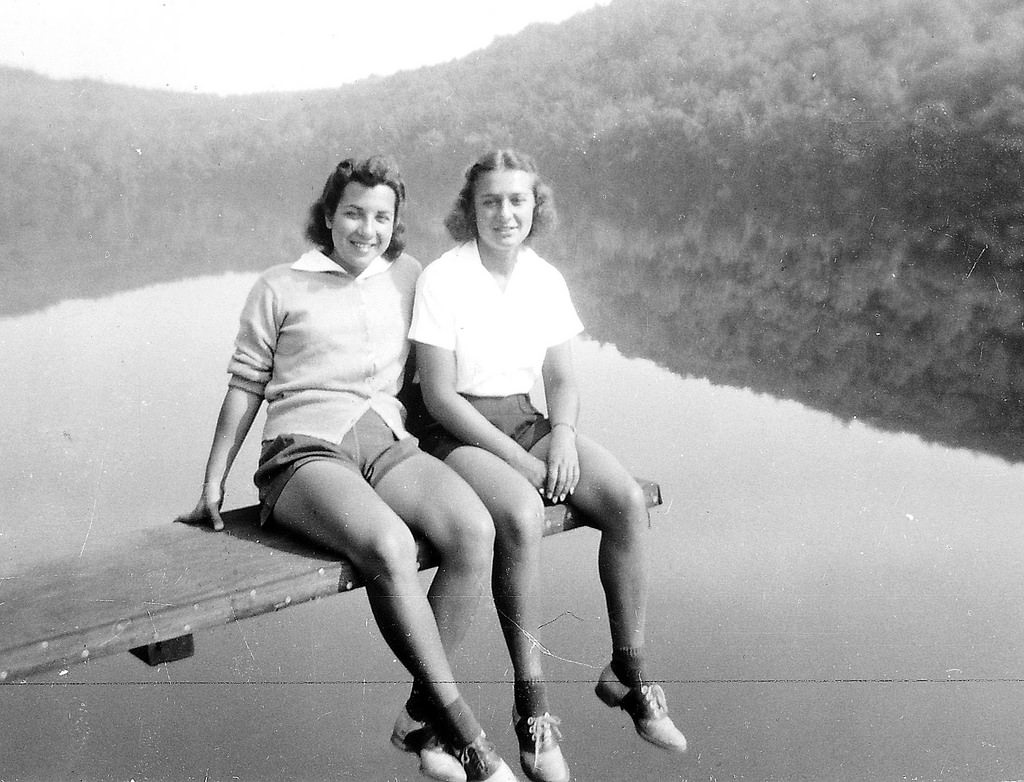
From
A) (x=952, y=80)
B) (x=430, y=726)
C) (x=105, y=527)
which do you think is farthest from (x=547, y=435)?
(x=952, y=80)

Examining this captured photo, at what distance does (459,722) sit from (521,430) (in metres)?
0.84

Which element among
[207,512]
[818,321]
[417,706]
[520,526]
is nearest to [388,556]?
[520,526]

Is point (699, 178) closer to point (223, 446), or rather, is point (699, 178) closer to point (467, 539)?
point (467, 539)

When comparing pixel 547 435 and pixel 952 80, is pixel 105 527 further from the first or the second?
pixel 952 80

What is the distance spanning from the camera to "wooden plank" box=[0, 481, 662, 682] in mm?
1970

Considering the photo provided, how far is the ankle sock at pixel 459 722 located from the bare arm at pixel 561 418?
61 cm

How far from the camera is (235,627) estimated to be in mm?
2641

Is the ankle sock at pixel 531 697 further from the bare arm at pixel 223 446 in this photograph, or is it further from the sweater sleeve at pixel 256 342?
the sweater sleeve at pixel 256 342

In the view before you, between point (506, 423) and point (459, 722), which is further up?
point (506, 423)

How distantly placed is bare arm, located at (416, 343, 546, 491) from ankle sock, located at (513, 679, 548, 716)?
0.50 m

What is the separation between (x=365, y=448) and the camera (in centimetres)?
260

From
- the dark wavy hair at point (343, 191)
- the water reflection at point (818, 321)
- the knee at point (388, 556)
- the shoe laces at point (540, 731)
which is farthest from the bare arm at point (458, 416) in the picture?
the water reflection at point (818, 321)

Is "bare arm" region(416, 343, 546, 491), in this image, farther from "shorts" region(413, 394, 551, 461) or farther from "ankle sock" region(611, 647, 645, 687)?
"ankle sock" region(611, 647, 645, 687)

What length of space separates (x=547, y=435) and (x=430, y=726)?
83 centimetres
